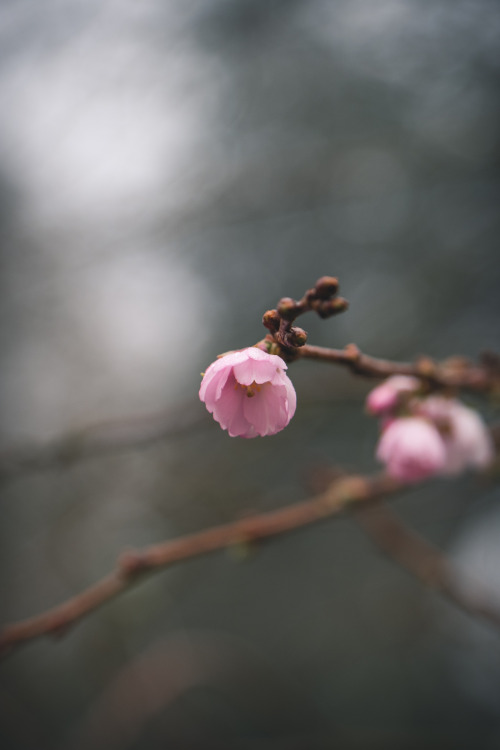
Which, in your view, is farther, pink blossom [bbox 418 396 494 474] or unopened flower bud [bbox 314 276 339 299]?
pink blossom [bbox 418 396 494 474]

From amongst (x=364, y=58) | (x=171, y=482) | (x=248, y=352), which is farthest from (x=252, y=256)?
(x=248, y=352)

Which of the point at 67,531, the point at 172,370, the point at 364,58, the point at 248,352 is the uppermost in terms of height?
the point at 364,58

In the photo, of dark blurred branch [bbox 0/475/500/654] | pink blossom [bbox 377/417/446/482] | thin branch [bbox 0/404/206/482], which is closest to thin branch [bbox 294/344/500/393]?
pink blossom [bbox 377/417/446/482]

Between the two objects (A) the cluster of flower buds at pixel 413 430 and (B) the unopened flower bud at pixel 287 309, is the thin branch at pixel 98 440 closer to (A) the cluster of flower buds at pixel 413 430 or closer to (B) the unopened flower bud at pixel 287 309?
(A) the cluster of flower buds at pixel 413 430

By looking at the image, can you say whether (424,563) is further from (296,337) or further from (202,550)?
(296,337)

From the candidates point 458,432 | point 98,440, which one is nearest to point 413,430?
point 458,432

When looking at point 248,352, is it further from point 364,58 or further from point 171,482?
point 364,58

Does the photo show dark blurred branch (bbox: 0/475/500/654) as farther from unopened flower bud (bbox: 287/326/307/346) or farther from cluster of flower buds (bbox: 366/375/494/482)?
unopened flower bud (bbox: 287/326/307/346)

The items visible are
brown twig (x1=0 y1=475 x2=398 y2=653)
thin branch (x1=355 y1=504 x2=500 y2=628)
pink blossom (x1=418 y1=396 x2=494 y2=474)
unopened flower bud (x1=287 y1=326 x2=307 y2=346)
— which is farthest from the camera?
thin branch (x1=355 y1=504 x2=500 y2=628)
